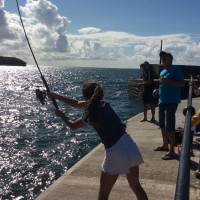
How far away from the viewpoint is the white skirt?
259cm

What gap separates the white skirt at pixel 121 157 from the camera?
2588 millimetres

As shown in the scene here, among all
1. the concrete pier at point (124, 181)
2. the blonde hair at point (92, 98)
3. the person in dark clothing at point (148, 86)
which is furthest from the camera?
the person in dark clothing at point (148, 86)

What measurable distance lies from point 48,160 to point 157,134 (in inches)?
181

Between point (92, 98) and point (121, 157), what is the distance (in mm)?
666

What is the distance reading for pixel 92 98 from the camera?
2518 mm

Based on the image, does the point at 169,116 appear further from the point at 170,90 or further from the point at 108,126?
the point at 108,126

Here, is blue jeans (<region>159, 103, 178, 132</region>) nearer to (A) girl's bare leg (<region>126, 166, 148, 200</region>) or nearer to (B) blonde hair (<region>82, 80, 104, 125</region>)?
(A) girl's bare leg (<region>126, 166, 148, 200</region>)

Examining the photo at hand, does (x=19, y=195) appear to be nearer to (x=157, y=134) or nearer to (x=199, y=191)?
(x=157, y=134)

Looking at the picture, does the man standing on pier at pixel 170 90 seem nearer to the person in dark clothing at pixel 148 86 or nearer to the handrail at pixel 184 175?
the person in dark clothing at pixel 148 86

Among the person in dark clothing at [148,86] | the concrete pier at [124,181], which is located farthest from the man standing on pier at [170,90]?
the person in dark clothing at [148,86]

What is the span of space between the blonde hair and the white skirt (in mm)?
352

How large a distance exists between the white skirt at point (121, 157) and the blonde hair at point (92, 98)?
1.16 ft

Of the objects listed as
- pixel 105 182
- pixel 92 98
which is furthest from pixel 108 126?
pixel 105 182

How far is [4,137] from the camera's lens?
13.4m
